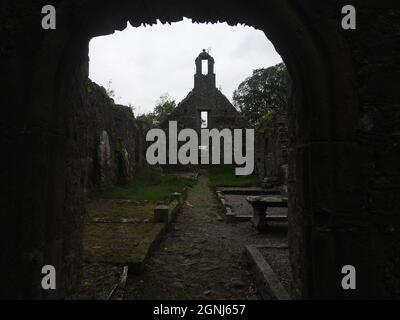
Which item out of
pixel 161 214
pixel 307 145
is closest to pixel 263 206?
pixel 161 214

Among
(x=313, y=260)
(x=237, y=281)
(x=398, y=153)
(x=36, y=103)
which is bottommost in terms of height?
(x=237, y=281)

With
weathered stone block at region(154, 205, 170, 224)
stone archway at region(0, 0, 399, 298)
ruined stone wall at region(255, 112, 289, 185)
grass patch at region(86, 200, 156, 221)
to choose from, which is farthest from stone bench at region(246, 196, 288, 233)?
ruined stone wall at region(255, 112, 289, 185)

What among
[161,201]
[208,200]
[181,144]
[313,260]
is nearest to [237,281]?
[313,260]

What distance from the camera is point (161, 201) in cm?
956

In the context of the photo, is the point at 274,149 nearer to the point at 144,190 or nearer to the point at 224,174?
the point at 224,174

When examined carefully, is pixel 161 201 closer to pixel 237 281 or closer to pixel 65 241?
pixel 237 281

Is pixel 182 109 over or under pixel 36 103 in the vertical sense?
over

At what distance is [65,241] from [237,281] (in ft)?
8.96

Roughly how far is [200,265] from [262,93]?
33.0 m

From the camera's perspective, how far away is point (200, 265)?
5.26 m

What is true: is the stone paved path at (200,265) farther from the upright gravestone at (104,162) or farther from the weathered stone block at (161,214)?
the upright gravestone at (104,162)

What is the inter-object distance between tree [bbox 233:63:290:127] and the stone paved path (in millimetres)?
28334

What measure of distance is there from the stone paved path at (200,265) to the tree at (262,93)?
93.0 feet
